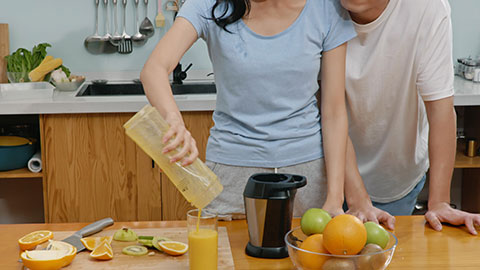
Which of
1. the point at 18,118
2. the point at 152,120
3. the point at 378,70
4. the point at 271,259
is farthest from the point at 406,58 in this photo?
the point at 18,118

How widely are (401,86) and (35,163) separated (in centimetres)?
173

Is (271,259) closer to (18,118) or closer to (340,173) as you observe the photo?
(340,173)

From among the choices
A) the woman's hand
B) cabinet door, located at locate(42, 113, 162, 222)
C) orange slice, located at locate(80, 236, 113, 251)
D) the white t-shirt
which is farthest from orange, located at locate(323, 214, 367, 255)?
cabinet door, located at locate(42, 113, 162, 222)

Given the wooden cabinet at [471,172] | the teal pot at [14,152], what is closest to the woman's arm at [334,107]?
the wooden cabinet at [471,172]

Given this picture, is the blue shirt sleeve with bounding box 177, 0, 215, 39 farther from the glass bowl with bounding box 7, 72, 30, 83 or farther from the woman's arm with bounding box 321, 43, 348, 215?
the glass bowl with bounding box 7, 72, 30, 83

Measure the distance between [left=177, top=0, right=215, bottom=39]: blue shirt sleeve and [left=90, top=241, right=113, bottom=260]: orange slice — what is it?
586mm

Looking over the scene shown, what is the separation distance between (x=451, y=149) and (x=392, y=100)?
22cm

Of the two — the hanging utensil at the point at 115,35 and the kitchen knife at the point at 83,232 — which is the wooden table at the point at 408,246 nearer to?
the kitchen knife at the point at 83,232

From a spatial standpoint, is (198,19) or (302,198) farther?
(302,198)

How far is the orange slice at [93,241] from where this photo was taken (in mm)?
1273

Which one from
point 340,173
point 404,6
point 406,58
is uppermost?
point 404,6

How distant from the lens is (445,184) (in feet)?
5.34

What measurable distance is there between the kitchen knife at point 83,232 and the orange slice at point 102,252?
5 cm

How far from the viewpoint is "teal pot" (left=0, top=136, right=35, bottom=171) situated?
270 centimetres
